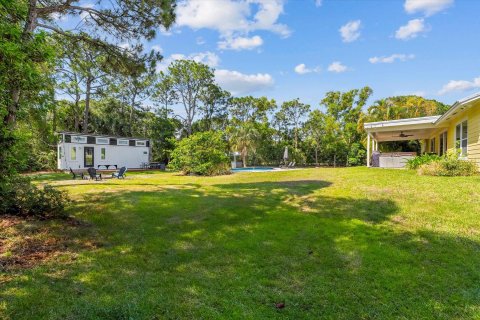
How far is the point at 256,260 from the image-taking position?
420 centimetres

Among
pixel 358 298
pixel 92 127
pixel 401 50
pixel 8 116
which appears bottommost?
pixel 358 298

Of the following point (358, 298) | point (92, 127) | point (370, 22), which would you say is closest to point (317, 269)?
point (358, 298)

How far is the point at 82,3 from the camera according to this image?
7.99 m

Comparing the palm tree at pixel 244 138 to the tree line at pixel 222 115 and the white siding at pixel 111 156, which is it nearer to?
the tree line at pixel 222 115

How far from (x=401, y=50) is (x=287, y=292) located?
16457 mm

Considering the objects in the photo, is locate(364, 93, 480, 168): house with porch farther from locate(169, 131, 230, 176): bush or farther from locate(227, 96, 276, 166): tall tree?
locate(227, 96, 276, 166): tall tree

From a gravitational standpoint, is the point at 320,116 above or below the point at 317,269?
above

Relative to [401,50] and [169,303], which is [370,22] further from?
[169,303]

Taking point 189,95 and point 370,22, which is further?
point 189,95

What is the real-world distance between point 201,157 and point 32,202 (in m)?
12.4

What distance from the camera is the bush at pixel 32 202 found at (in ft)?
19.5

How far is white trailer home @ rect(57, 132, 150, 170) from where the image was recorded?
812 inches

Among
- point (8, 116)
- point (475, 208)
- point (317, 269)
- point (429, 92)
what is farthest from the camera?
point (429, 92)

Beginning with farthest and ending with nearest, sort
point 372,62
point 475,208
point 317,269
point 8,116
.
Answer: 1. point 372,62
2. point 475,208
3. point 8,116
4. point 317,269
